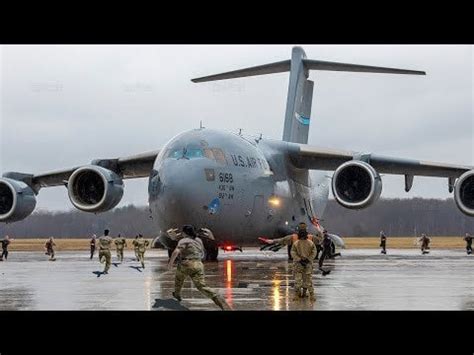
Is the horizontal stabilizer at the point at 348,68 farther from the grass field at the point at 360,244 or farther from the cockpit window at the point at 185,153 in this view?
the grass field at the point at 360,244

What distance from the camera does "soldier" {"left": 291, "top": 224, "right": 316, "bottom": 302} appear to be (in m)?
13.0

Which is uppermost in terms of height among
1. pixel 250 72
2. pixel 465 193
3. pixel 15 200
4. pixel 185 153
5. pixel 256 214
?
pixel 250 72

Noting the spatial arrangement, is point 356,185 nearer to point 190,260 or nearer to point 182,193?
point 182,193

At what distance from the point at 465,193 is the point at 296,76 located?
880cm

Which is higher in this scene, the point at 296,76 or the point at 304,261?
the point at 296,76

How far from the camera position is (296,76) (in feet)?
97.8

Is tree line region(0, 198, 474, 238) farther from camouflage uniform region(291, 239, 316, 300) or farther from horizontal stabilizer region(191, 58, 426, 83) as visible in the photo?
camouflage uniform region(291, 239, 316, 300)

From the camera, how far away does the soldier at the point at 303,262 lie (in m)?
13.0

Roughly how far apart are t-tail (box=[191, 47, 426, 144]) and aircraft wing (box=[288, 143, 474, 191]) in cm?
355

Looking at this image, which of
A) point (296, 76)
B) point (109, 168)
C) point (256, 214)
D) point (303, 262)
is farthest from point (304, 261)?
point (296, 76)

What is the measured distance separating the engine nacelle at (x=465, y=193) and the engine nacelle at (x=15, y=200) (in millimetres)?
12477

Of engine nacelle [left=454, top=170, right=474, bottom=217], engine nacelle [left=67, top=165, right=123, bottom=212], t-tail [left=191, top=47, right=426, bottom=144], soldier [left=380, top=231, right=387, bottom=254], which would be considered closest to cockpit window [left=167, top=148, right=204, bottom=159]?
engine nacelle [left=67, top=165, right=123, bottom=212]
